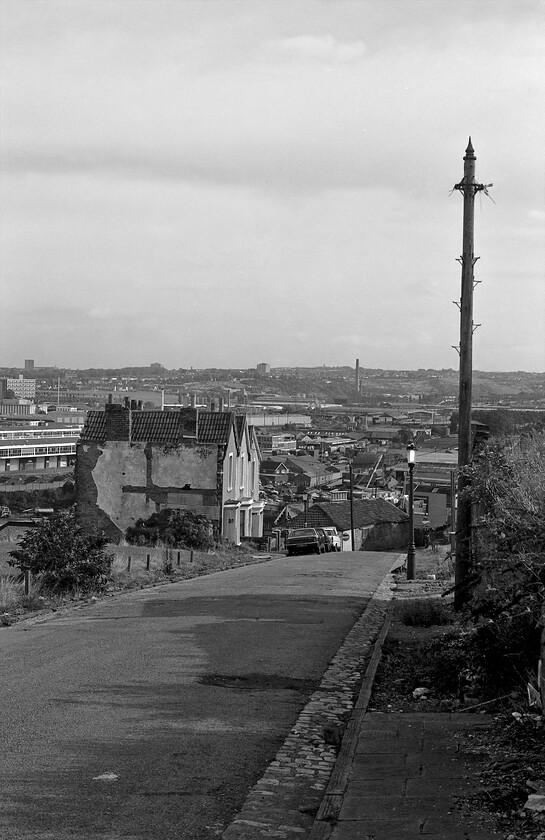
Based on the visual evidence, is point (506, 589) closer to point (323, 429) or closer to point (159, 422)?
point (159, 422)

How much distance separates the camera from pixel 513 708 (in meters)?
8.92

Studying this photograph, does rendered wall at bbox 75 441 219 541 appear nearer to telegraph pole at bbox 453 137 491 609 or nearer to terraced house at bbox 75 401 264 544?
terraced house at bbox 75 401 264 544

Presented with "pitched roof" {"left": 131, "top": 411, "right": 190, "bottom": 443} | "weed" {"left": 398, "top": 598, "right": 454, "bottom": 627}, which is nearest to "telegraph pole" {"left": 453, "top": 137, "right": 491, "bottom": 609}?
"weed" {"left": 398, "top": 598, "right": 454, "bottom": 627}

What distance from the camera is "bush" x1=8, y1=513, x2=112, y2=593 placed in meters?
19.9

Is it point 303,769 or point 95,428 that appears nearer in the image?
point 303,769

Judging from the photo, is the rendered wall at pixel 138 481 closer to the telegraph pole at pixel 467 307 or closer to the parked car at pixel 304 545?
the parked car at pixel 304 545

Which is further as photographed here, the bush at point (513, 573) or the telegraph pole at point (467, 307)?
the telegraph pole at point (467, 307)

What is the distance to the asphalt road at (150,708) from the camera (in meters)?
6.76

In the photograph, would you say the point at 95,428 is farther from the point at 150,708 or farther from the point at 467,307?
the point at 150,708

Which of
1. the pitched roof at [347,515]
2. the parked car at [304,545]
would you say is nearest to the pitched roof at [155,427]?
the parked car at [304,545]

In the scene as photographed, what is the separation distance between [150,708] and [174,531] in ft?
90.2

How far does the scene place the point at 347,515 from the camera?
56.1 m

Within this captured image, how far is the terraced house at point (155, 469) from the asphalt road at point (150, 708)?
27.3 m

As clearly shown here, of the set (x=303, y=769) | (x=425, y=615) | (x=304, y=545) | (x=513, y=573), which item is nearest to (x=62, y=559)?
(x=425, y=615)
